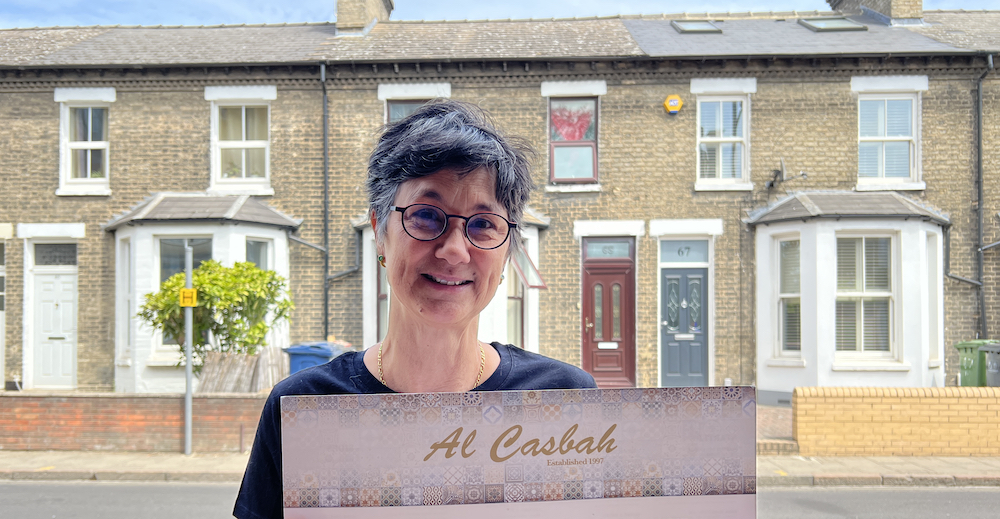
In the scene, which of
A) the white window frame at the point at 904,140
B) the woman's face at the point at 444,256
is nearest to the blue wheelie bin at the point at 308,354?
the woman's face at the point at 444,256

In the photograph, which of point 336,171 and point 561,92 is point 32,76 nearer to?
point 336,171

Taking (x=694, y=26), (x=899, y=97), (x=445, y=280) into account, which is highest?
(x=694, y=26)

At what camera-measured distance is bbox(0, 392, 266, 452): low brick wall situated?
8359 millimetres

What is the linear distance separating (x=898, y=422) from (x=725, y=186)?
212 inches

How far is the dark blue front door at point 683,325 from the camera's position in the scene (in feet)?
41.0

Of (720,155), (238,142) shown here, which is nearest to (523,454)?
(720,155)

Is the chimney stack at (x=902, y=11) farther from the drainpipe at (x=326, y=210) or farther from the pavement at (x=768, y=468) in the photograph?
the drainpipe at (x=326, y=210)

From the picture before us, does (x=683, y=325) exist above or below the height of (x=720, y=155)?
below

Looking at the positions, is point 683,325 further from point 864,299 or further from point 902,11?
point 902,11

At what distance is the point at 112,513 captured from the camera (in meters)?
6.35

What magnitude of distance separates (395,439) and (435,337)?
42 cm

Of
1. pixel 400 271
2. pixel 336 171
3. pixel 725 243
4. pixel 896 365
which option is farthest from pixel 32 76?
pixel 896 365

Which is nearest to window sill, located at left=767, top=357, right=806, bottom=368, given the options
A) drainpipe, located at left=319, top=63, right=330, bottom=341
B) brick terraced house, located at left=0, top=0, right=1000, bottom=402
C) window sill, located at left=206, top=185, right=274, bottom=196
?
brick terraced house, located at left=0, top=0, right=1000, bottom=402

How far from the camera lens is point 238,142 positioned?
12.9m
